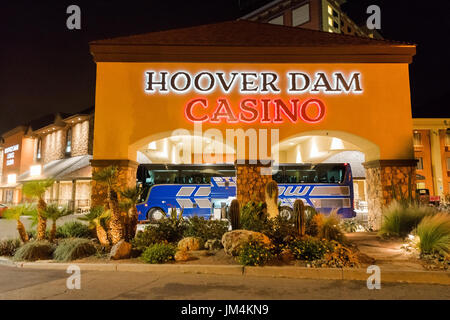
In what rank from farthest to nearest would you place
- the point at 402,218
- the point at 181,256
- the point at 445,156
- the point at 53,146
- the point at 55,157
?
the point at 445,156
the point at 53,146
the point at 55,157
the point at 402,218
the point at 181,256

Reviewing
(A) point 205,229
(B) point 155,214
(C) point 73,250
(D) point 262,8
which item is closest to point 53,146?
(B) point 155,214

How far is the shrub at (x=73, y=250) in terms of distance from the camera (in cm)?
823

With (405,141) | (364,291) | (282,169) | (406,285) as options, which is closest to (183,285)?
(364,291)

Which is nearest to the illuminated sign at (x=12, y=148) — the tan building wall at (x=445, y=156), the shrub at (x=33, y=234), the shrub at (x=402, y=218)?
the shrub at (x=33, y=234)

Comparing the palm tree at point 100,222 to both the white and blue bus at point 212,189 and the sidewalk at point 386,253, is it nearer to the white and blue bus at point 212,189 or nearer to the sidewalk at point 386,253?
the sidewalk at point 386,253

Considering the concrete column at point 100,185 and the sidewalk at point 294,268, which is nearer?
the sidewalk at point 294,268

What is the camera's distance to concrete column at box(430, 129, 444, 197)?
34844mm

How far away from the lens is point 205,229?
32.9ft

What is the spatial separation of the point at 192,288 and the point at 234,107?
8.37 meters

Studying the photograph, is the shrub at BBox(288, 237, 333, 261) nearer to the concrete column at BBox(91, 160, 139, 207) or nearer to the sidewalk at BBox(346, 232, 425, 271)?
the sidewalk at BBox(346, 232, 425, 271)

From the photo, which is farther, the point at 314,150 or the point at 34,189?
the point at 314,150

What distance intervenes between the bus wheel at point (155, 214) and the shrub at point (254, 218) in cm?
796

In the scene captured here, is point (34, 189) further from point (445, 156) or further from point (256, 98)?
point (445, 156)
